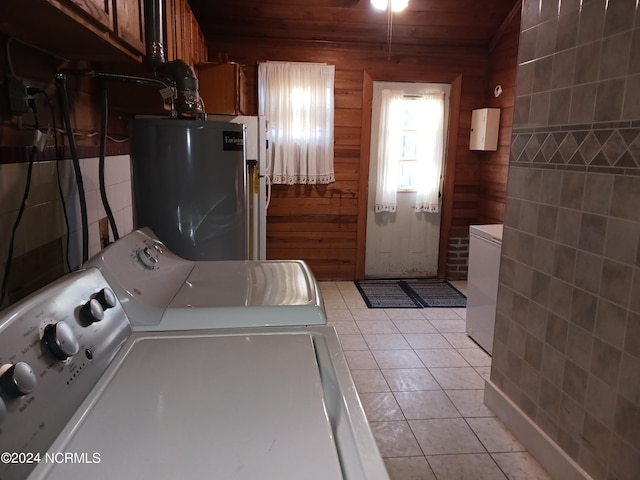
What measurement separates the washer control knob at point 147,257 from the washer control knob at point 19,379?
0.70 meters

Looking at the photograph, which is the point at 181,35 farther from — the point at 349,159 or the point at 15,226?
the point at 349,159

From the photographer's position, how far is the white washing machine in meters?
1.21

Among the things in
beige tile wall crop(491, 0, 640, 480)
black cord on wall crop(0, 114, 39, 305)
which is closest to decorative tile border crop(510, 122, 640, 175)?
beige tile wall crop(491, 0, 640, 480)

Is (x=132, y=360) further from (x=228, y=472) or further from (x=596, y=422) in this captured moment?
(x=596, y=422)

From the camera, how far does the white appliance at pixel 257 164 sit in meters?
3.22

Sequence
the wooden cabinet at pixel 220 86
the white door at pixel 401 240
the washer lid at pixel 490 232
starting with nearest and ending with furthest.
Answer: the washer lid at pixel 490 232 < the wooden cabinet at pixel 220 86 < the white door at pixel 401 240

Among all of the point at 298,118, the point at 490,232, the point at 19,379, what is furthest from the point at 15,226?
the point at 298,118

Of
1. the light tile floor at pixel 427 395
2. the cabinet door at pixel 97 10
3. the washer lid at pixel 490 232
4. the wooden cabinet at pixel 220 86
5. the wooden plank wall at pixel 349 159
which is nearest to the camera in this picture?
the cabinet door at pixel 97 10

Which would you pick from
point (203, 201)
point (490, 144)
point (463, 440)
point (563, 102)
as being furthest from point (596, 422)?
A: point (490, 144)

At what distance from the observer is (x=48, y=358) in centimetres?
83

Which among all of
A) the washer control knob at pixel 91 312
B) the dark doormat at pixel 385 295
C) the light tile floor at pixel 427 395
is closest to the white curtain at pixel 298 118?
the dark doormat at pixel 385 295

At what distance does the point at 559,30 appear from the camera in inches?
76.7

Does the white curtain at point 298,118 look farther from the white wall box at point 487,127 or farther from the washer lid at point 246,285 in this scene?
the washer lid at point 246,285

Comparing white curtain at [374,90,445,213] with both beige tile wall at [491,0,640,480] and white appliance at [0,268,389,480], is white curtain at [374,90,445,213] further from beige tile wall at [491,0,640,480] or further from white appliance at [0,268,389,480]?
white appliance at [0,268,389,480]
